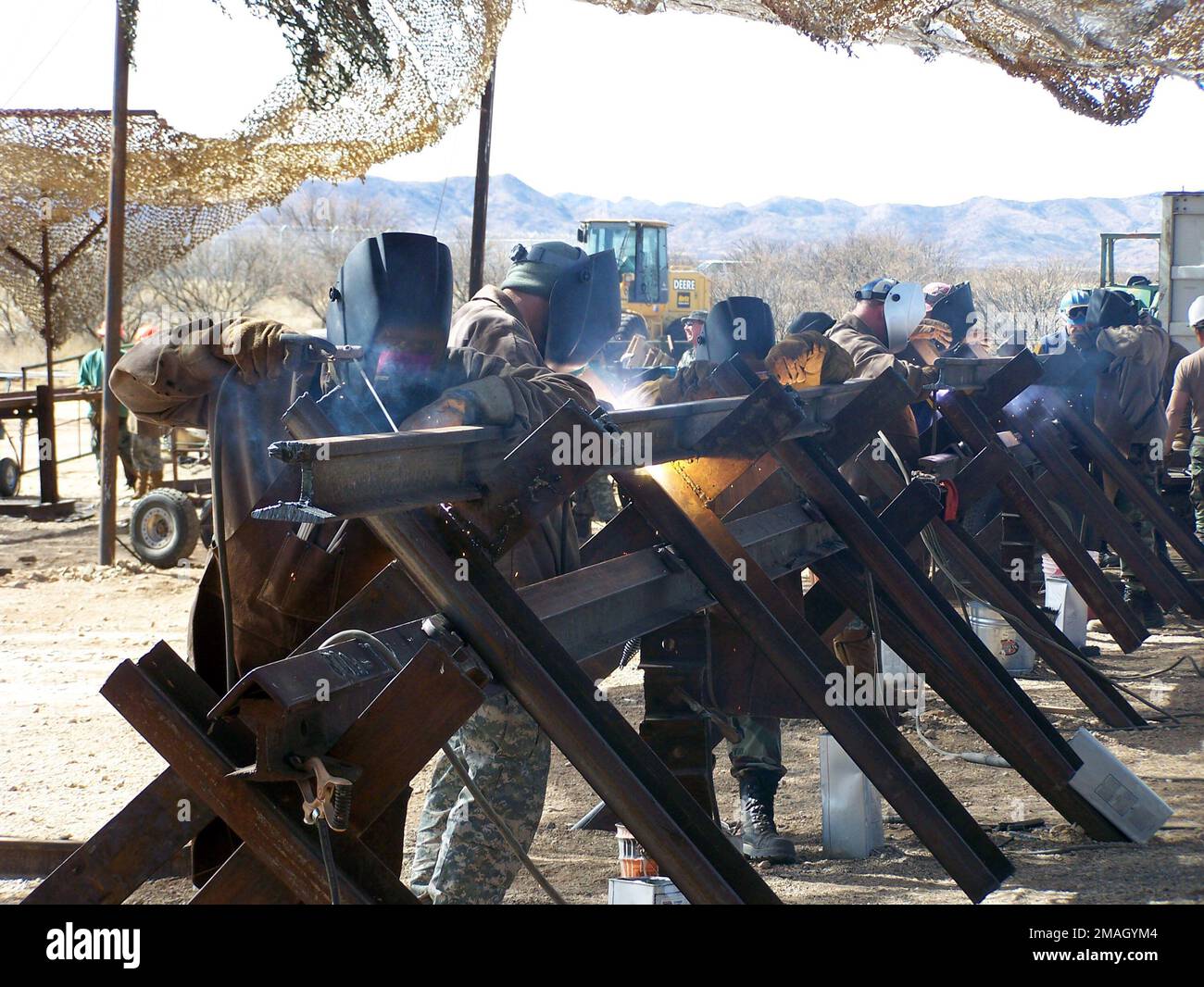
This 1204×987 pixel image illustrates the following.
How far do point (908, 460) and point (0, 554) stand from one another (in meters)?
8.67

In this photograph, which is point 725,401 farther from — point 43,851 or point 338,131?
point 338,131

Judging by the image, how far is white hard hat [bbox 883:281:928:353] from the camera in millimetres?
7258

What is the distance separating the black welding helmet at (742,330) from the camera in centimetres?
624

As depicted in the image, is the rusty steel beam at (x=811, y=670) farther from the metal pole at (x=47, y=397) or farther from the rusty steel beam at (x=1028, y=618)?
the metal pole at (x=47, y=397)

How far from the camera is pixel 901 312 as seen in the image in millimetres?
7250

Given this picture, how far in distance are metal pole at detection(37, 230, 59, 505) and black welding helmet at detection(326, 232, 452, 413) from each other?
9167 mm

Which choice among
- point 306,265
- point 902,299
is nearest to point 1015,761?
point 902,299

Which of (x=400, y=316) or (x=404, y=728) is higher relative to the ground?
(x=400, y=316)

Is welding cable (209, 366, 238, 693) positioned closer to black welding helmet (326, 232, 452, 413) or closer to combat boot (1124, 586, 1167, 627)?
black welding helmet (326, 232, 452, 413)

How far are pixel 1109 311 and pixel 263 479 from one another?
811 centimetres

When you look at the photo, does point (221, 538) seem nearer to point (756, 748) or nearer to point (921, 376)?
point (756, 748)

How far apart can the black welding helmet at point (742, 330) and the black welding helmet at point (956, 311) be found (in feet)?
12.7

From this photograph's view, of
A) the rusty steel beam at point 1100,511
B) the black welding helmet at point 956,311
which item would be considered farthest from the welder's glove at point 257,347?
the black welding helmet at point 956,311

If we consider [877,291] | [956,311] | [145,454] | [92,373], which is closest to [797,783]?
[877,291]
